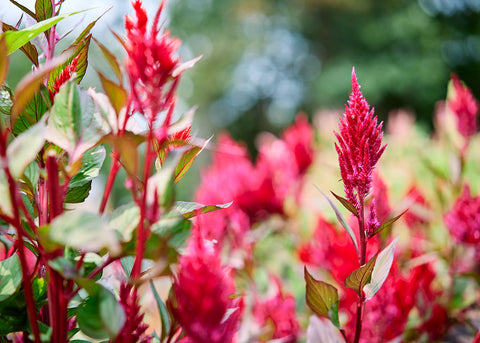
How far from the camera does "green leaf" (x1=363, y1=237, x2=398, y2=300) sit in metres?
0.48

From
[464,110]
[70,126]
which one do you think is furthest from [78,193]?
[464,110]

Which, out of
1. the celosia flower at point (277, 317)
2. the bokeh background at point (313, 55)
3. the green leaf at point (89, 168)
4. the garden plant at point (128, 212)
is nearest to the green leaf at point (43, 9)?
the garden plant at point (128, 212)

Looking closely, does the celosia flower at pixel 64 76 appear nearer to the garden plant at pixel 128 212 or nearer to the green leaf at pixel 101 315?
the garden plant at pixel 128 212

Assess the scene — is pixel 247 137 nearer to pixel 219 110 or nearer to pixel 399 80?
pixel 219 110

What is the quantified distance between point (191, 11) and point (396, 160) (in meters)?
14.8

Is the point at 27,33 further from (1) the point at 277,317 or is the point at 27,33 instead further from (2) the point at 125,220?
(1) the point at 277,317

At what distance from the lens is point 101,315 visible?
1.17ft

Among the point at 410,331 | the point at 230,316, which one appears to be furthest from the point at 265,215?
the point at 230,316

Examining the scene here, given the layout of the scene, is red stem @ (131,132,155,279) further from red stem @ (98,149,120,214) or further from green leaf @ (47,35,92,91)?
green leaf @ (47,35,92,91)

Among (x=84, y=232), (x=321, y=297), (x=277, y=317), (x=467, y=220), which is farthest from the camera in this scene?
(x=277, y=317)

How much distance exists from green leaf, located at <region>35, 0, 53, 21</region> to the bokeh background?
39.8ft

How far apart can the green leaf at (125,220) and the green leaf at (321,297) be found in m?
0.23

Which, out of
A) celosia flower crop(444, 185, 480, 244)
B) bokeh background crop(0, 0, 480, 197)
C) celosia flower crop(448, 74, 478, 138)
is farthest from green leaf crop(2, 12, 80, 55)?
bokeh background crop(0, 0, 480, 197)

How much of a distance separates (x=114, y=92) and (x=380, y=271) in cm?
34
